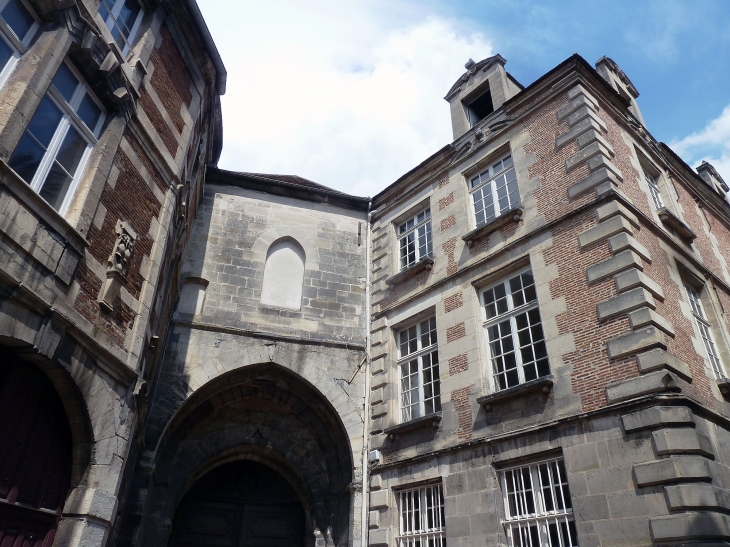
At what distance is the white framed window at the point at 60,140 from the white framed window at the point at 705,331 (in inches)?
337

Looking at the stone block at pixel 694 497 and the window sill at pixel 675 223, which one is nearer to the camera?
the stone block at pixel 694 497

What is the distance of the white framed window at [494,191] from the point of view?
9352 mm

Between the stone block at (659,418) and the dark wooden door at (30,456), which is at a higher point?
the stone block at (659,418)

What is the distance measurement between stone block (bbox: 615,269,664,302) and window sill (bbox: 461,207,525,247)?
7.23 feet

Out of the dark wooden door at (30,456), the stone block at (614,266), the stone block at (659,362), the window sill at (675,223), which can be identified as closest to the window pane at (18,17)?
the dark wooden door at (30,456)

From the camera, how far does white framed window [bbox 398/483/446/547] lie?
25.1ft

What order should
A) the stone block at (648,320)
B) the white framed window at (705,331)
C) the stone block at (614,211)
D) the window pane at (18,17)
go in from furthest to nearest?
the white framed window at (705,331), the stone block at (614,211), the stone block at (648,320), the window pane at (18,17)

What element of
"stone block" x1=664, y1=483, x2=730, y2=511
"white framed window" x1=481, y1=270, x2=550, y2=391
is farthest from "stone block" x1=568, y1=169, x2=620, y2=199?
"stone block" x1=664, y1=483, x2=730, y2=511

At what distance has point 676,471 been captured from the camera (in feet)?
17.7

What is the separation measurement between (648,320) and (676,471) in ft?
5.79

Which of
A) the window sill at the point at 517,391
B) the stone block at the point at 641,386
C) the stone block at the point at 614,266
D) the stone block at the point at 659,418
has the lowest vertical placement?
the stone block at the point at 659,418

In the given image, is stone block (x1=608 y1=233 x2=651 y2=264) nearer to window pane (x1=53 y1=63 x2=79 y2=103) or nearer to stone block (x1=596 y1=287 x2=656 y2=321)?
stone block (x1=596 y1=287 x2=656 y2=321)

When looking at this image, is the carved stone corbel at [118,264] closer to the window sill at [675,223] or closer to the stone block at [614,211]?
the stone block at [614,211]

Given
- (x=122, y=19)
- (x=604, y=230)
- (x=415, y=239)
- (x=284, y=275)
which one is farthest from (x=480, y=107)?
(x=122, y=19)
